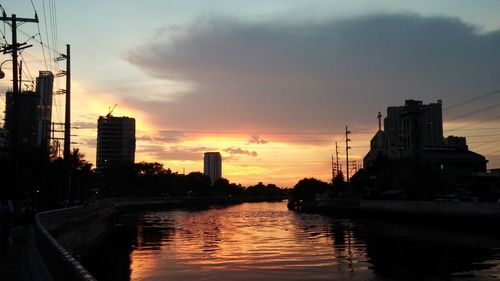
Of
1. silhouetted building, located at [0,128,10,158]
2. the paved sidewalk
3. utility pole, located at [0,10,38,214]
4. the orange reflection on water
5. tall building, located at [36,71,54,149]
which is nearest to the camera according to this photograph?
the paved sidewalk

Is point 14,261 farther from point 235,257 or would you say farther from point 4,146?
point 4,146

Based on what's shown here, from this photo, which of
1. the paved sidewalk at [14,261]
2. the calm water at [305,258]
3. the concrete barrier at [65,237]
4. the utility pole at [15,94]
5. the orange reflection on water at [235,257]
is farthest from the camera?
the utility pole at [15,94]

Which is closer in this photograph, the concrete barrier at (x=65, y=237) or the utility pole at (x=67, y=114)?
the concrete barrier at (x=65, y=237)

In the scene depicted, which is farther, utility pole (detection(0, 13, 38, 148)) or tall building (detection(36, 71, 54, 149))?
tall building (detection(36, 71, 54, 149))

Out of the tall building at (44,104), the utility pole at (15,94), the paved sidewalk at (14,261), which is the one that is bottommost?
the paved sidewalk at (14,261)

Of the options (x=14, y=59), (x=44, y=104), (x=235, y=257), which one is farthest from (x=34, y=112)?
(x=235, y=257)

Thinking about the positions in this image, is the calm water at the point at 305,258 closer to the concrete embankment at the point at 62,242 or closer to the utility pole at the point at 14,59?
Result: the concrete embankment at the point at 62,242

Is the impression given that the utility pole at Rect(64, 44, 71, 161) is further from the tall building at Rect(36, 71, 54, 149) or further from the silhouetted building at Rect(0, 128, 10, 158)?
the silhouetted building at Rect(0, 128, 10, 158)

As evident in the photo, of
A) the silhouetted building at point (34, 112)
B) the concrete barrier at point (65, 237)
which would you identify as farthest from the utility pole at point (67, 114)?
the silhouetted building at point (34, 112)

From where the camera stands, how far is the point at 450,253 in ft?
127

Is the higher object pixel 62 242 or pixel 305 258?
pixel 62 242

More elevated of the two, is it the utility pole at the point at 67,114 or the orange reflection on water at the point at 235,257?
the utility pole at the point at 67,114

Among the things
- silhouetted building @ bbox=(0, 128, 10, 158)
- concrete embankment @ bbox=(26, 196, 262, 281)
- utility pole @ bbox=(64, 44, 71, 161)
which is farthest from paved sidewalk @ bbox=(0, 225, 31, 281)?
silhouetted building @ bbox=(0, 128, 10, 158)

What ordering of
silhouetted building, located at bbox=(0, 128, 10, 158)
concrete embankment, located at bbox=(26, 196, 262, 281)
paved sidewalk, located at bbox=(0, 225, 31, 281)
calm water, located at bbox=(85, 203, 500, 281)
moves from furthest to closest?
1. silhouetted building, located at bbox=(0, 128, 10, 158)
2. calm water, located at bbox=(85, 203, 500, 281)
3. paved sidewalk, located at bbox=(0, 225, 31, 281)
4. concrete embankment, located at bbox=(26, 196, 262, 281)
